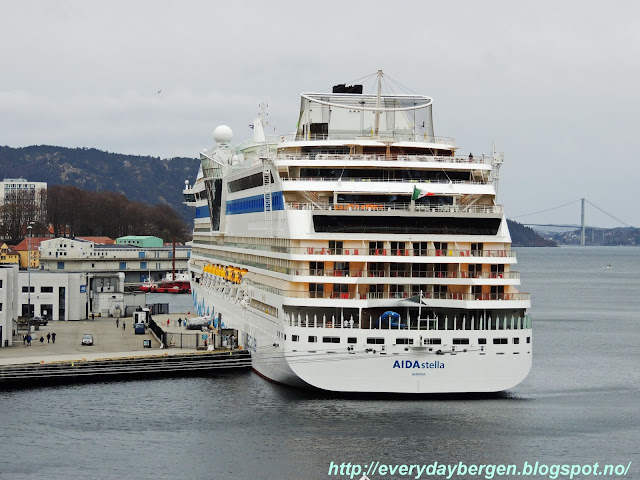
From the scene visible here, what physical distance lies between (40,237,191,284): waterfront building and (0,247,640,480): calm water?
11286cm

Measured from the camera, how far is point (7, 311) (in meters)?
69.0

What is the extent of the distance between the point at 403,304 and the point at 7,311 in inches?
1161

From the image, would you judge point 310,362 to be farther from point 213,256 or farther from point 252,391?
point 213,256

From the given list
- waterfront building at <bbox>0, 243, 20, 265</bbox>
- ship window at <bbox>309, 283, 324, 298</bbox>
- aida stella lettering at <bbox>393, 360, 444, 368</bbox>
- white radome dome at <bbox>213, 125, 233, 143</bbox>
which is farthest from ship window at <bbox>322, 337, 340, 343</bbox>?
waterfront building at <bbox>0, 243, 20, 265</bbox>

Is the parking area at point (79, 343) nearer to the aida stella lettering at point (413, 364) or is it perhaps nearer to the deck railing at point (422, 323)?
the deck railing at point (422, 323)

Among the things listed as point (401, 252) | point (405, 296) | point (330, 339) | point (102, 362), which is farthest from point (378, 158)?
point (102, 362)

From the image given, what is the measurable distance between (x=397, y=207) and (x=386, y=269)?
3284mm

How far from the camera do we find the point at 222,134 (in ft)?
290

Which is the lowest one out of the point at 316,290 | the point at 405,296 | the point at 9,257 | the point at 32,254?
the point at 9,257

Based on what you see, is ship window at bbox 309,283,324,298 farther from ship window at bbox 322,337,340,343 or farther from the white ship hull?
ship window at bbox 322,337,340,343

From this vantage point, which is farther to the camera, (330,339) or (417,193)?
(417,193)

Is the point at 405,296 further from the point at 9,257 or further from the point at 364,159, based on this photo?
the point at 9,257

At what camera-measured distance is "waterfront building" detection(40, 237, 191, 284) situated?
170000 millimetres

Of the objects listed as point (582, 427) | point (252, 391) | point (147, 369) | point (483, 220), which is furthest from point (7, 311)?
point (582, 427)
